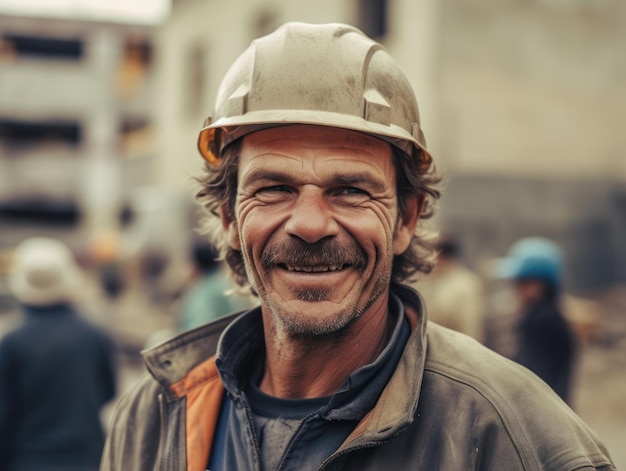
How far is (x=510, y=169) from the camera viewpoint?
1229 centimetres

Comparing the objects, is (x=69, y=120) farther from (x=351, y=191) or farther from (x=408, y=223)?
(x=351, y=191)

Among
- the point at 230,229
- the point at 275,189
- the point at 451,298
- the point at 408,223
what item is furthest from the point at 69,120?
the point at 275,189

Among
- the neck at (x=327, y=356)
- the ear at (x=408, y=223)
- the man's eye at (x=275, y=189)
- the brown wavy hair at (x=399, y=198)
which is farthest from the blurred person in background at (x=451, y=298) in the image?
the man's eye at (x=275, y=189)

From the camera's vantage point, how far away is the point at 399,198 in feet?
7.57

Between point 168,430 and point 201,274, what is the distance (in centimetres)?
455

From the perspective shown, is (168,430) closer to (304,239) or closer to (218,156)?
(304,239)

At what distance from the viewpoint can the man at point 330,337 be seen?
186cm

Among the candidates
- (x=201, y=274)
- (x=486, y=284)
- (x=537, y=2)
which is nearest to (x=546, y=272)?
(x=201, y=274)

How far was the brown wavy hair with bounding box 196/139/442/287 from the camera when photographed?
2.31m

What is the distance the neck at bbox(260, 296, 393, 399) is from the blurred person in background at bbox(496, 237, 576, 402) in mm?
3646

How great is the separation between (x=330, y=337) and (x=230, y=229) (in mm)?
485

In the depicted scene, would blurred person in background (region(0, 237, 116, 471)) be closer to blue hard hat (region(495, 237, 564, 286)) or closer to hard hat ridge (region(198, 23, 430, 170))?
blue hard hat (region(495, 237, 564, 286))

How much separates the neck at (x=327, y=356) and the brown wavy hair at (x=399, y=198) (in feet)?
0.94

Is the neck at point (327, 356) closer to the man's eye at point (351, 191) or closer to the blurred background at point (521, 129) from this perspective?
the man's eye at point (351, 191)
